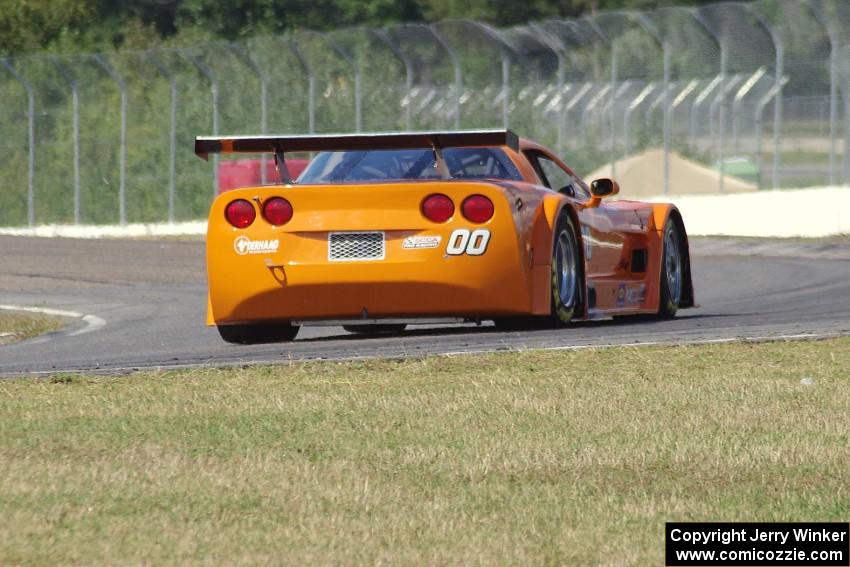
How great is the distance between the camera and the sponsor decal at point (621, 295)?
36.4 feet

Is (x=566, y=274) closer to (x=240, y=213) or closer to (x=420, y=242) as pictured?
(x=420, y=242)

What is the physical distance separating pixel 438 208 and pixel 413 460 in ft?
12.9

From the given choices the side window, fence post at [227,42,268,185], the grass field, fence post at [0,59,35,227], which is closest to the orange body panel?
the side window

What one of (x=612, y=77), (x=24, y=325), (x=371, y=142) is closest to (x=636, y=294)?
(x=371, y=142)

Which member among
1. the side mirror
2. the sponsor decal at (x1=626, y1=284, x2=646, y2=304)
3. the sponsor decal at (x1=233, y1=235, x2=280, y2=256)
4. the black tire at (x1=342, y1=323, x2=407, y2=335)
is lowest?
the black tire at (x1=342, y1=323, x2=407, y2=335)

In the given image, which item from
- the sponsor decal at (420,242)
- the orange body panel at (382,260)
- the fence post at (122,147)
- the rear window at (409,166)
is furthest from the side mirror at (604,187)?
the fence post at (122,147)

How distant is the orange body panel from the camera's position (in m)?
9.59

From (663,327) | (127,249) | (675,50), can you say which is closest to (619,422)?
(663,327)

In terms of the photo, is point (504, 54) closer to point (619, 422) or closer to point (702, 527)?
point (619, 422)

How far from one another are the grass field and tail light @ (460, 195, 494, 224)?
4.07 ft

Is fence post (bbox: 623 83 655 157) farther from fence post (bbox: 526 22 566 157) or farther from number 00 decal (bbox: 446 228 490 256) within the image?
number 00 decal (bbox: 446 228 490 256)

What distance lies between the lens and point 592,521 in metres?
4.80

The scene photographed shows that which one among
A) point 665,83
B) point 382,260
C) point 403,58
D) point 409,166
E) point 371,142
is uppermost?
point 403,58

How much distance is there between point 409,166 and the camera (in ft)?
33.8
